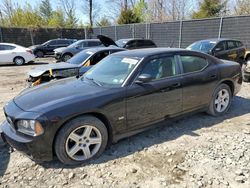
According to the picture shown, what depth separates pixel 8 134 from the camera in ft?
10.7

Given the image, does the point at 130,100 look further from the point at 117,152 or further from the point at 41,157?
the point at 41,157

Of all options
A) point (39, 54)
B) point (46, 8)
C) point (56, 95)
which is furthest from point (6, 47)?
point (46, 8)

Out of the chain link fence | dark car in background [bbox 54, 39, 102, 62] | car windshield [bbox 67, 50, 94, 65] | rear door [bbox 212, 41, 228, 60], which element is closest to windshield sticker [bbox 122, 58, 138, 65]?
car windshield [bbox 67, 50, 94, 65]

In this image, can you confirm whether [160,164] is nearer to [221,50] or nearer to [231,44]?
[221,50]

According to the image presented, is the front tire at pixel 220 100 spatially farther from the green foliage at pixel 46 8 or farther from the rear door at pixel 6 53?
the green foliage at pixel 46 8

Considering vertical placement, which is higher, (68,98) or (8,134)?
(68,98)

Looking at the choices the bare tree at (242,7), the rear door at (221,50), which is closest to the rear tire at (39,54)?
the rear door at (221,50)

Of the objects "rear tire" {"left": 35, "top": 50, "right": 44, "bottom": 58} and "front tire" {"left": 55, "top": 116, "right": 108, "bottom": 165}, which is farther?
"rear tire" {"left": 35, "top": 50, "right": 44, "bottom": 58}

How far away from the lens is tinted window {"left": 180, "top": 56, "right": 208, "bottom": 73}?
14.3 feet

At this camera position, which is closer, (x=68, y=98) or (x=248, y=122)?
(x=68, y=98)

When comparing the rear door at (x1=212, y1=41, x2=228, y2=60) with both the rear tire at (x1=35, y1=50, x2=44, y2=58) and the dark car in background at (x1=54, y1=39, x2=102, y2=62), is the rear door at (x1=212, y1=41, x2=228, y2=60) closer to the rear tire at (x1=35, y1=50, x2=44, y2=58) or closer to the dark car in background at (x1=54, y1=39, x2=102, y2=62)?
the dark car in background at (x1=54, y1=39, x2=102, y2=62)

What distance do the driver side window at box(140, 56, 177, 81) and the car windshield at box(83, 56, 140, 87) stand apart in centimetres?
22

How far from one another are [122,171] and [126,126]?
71 cm

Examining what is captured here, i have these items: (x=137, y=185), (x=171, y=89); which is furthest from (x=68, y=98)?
(x=171, y=89)
